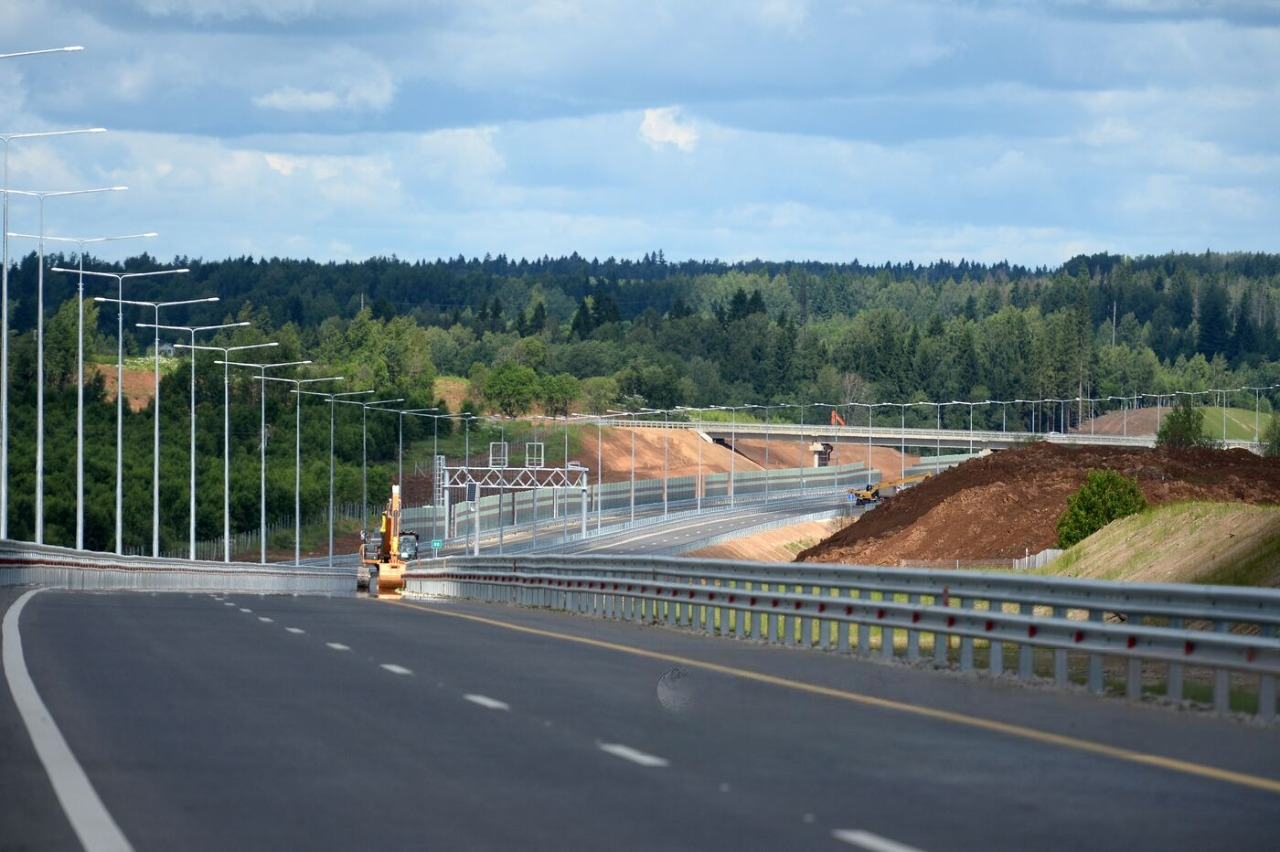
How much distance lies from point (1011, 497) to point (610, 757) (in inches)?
3162

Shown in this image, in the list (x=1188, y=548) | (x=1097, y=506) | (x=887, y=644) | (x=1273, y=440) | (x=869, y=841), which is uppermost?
(x=869, y=841)

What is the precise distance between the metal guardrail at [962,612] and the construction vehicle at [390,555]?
25.1 metres

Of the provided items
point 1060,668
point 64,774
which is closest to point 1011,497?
point 1060,668

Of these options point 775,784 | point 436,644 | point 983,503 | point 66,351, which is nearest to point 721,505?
point 66,351

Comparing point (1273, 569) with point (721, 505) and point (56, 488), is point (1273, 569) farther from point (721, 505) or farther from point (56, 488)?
point (721, 505)

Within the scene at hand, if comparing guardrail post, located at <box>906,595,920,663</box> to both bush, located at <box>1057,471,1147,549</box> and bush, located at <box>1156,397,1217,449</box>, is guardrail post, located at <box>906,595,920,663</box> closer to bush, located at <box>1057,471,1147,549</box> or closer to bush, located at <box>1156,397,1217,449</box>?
bush, located at <box>1057,471,1147,549</box>

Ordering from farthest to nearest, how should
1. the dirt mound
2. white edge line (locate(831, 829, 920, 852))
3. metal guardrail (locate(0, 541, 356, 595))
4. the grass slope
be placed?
1. the dirt mound
2. metal guardrail (locate(0, 541, 356, 595))
3. the grass slope
4. white edge line (locate(831, 829, 920, 852))

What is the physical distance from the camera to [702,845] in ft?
34.7

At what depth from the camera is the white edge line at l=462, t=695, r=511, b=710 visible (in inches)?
688

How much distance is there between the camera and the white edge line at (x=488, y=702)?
17469 millimetres

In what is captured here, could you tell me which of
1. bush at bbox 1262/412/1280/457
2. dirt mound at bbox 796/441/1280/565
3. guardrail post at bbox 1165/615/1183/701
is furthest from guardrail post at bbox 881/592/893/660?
bush at bbox 1262/412/1280/457

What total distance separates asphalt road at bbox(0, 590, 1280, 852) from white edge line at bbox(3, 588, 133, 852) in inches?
3.6

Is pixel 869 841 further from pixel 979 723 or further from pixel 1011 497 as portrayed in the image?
pixel 1011 497

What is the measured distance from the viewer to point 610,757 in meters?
14.1
